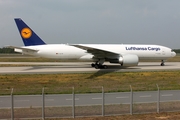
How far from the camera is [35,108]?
11570 mm

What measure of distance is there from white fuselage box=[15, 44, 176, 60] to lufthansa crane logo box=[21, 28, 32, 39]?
80.4 inches

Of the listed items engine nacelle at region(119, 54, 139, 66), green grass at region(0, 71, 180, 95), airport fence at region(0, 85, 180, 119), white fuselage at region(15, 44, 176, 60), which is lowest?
airport fence at region(0, 85, 180, 119)

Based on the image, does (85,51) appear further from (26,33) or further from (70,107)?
(70,107)

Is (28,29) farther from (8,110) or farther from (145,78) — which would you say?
(8,110)

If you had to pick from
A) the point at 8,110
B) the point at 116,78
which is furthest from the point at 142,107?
the point at 116,78

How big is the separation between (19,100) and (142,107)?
7.28 metres

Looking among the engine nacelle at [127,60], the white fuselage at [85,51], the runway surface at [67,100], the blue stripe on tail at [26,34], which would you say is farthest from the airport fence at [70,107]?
the blue stripe on tail at [26,34]

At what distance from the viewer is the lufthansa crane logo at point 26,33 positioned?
3587 cm

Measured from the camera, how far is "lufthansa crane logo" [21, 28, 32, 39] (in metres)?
35.9

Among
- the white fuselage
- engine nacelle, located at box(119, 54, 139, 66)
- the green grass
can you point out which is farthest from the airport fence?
the white fuselage

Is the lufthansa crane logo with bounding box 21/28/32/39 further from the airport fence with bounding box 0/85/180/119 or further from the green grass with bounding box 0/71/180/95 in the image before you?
the airport fence with bounding box 0/85/180/119

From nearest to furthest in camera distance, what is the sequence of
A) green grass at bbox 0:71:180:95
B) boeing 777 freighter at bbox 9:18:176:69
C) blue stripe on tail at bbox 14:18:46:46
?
1. green grass at bbox 0:71:180:95
2. boeing 777 freighter at bbox 9:18:176:69
3. blue stripe on tail at bbox 14:18:46:46

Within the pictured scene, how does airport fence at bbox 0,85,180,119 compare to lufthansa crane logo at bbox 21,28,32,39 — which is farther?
lufthansa crane logo at bbox 21,28,32,39

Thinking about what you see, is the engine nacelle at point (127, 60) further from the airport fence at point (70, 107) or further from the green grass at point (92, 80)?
the airport fence at point (70, 107)
